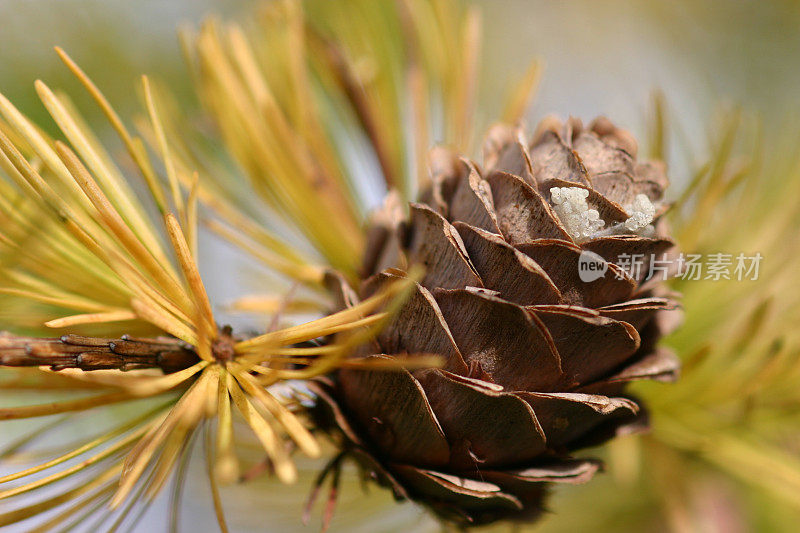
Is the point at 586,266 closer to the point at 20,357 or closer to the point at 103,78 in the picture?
the point at 20,357

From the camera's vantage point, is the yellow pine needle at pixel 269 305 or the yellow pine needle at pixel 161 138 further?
the yellow pine needle at pixel 269 305

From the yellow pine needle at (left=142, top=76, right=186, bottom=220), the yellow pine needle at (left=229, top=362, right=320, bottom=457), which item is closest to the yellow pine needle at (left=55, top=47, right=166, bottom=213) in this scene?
the yellow pine needle at (left=142, top=76, right=186, bottom=220)

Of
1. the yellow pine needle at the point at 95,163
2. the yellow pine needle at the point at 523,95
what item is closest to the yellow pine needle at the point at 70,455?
the yellow pine needle at the point at 95,163

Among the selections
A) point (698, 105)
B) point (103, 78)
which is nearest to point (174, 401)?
point (103, 78)

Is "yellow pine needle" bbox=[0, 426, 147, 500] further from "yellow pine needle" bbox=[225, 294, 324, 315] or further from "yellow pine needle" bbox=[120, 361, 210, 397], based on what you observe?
"yellow pine needle" bbox=[225, 294, 324, 315]

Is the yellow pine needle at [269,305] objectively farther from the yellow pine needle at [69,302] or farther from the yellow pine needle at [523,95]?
the yellow pine needle at [523,95]

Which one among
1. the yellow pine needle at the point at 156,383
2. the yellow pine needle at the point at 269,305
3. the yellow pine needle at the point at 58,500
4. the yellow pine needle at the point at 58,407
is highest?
the yellow pine needle at the point at 269,305
